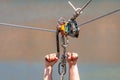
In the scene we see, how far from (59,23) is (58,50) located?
0.58 feet

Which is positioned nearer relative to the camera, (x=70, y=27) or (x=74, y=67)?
(x=70, y=27)

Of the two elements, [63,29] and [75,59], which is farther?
[75,59]

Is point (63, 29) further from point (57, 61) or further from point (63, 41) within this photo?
point (57, 61)

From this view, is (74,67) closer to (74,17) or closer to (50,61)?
(50,61)

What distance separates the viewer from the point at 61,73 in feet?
8.95

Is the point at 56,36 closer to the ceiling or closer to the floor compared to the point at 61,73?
closer to the ceiling

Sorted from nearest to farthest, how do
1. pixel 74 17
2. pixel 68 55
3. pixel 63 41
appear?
pixel 74 17
pixel 63 41
pixel 68 55

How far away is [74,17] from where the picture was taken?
8.22ft

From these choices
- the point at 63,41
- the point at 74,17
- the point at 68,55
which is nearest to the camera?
the point at 74,17

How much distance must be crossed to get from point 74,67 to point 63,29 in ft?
1.19

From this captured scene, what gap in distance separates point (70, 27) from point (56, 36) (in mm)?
148

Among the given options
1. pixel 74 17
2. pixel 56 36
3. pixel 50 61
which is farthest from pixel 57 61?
pixel 74 17

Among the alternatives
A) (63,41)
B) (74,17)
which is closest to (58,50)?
(63,41)

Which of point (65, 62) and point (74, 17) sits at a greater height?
point (74, 17)
